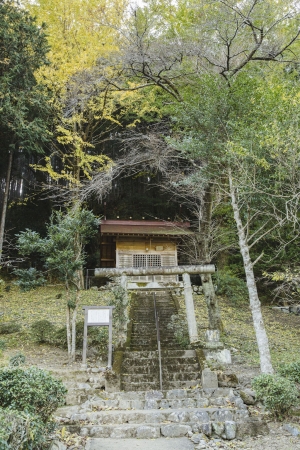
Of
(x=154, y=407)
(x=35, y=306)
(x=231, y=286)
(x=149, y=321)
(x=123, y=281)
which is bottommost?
(x=154, y=407)

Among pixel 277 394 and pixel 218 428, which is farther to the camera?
pixel 277 394

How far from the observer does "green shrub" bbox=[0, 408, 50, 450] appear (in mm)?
2709

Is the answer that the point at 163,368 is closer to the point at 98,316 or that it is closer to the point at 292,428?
the point at 98,316

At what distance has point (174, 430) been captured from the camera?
454cm

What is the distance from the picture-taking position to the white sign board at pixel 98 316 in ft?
22.9

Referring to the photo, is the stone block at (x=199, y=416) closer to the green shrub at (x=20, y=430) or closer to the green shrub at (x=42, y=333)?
the green shrub at (x=20, y=430)

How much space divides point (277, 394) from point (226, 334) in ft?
17.1

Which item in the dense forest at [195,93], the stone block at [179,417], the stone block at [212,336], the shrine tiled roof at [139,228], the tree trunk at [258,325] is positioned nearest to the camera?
the stone block at [179,417]

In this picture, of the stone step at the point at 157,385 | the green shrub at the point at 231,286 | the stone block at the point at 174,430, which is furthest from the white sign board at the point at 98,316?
the green shrub at the point at 231,286

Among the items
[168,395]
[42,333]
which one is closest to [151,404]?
[168,395]

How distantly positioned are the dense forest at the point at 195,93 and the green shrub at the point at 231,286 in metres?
0.43

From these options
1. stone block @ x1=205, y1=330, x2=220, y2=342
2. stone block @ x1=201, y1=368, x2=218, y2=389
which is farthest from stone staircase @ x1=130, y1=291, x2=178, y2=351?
stone block @ x1=201, y1=368, x2=218, y2=389

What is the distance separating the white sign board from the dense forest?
125 inches

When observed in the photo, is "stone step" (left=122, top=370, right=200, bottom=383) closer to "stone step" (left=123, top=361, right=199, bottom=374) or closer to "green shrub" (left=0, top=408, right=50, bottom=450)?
"stone step" (left=123, top=361, right=199, bottom=374)
